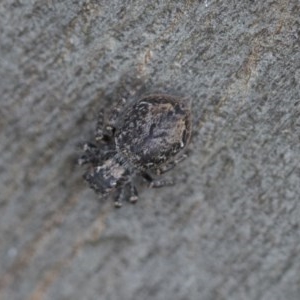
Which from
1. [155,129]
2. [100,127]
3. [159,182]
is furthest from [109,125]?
[159,182]

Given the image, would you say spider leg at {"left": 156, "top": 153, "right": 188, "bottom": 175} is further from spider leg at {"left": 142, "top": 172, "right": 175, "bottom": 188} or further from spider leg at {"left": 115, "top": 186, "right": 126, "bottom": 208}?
spider leg at {"left": 115, "top": 186, "right": 126, "bottom": 208}

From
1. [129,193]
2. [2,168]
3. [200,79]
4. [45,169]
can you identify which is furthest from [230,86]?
[2,168]

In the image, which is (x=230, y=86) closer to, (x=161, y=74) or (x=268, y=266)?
(x=161, y=74)

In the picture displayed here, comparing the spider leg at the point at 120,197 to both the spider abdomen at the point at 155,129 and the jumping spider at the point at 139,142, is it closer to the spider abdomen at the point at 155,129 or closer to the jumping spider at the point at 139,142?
the jumping spider at the point at 139,142

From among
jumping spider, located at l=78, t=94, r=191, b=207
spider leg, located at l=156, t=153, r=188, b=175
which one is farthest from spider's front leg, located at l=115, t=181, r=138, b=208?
spider leg, located at l=156, t=153, r=188, b=175

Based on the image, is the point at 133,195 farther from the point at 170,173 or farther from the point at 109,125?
the point at 109,125
